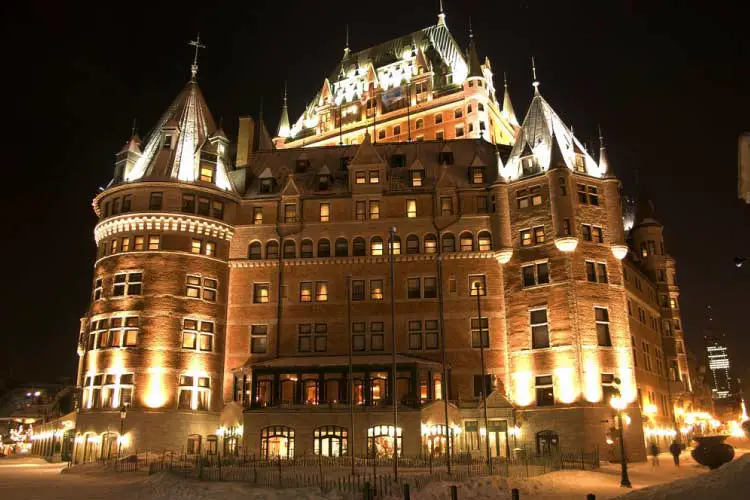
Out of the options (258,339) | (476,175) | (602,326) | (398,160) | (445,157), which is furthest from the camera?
(398,160)

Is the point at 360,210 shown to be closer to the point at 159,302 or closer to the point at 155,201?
the point at 155,201

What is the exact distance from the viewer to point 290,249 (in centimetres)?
5944

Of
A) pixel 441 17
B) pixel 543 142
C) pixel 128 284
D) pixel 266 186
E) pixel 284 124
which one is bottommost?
pixel 128 284

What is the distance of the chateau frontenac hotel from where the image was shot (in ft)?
167

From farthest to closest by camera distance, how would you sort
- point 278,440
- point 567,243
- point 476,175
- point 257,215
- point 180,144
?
point 257,215 < point 476,175 < point 180,144 < point 567,243 < point 278,440

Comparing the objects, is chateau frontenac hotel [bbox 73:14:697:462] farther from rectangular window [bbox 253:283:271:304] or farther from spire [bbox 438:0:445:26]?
spire [bbox 438:0:445:26]

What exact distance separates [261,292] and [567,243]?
26556 millimetres

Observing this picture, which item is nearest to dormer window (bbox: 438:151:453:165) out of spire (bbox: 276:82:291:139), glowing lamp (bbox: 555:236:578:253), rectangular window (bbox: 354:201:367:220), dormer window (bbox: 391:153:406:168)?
dormer window (bbox: 391:153:406:168)

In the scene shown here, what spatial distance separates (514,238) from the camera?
186 feet

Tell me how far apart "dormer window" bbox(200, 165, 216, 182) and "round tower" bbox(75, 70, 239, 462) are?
0.10 metres

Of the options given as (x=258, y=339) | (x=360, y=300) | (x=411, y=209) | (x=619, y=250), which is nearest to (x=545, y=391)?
(x=619, y=250)

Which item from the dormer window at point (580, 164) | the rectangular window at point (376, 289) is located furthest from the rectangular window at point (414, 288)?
the dormer window at point (580, 164)

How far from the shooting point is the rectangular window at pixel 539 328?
5316 centimetres

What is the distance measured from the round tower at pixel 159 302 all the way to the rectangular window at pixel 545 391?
26.3 meters
